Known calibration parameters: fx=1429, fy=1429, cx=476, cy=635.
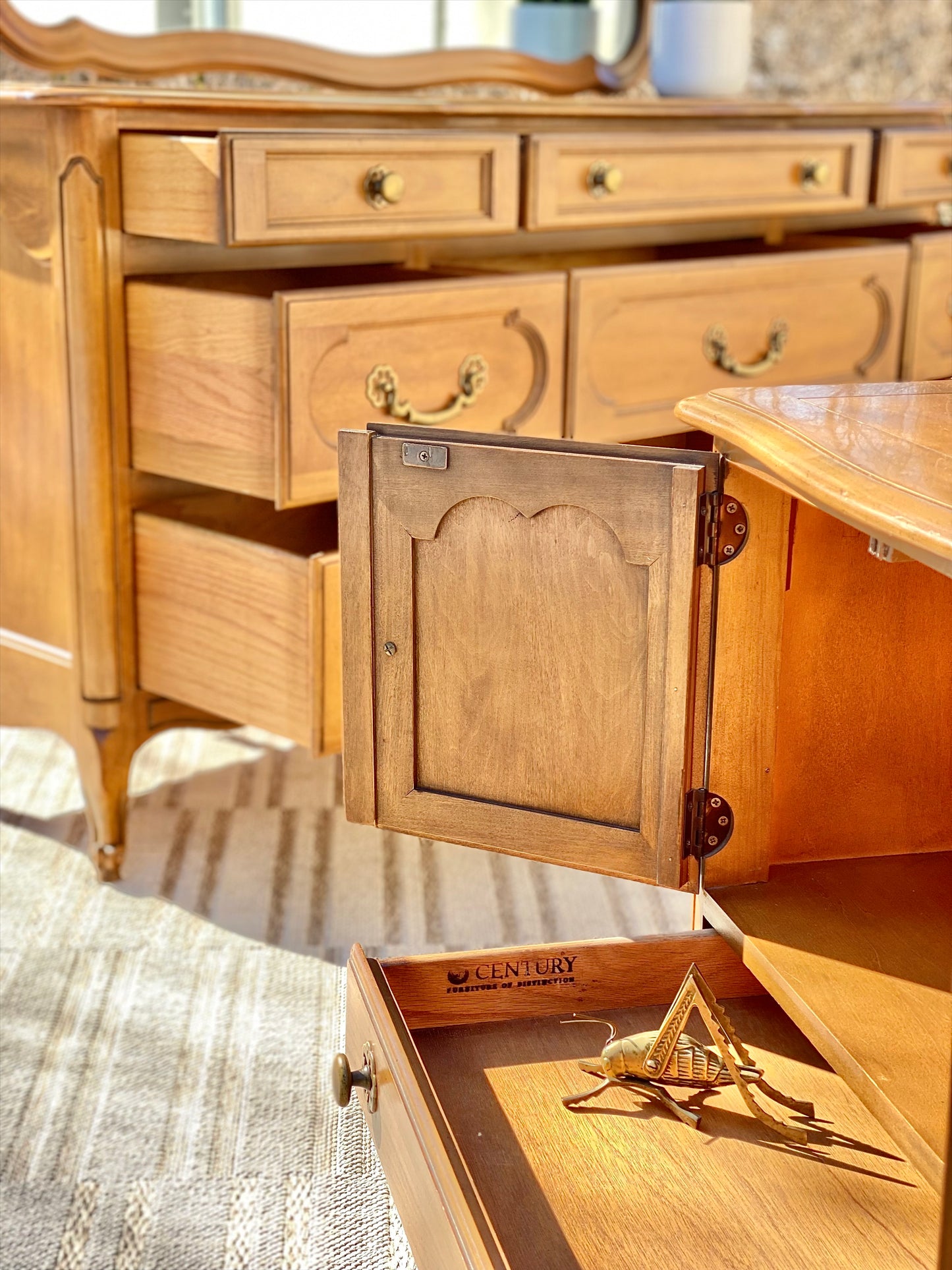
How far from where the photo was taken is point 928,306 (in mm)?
2217

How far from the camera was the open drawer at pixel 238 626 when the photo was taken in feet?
4.90

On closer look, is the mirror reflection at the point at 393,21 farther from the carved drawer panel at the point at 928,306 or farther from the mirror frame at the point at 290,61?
the carved drawer panel at the point at 928,306

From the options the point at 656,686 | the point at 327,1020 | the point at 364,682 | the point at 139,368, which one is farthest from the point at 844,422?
the point at 139,368

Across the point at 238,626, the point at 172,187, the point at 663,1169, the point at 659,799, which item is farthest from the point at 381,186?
the point at 663,1169

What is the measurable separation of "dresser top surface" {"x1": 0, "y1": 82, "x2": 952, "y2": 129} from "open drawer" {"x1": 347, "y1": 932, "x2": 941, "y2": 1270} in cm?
95

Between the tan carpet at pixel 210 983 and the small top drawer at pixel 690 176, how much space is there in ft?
2.69

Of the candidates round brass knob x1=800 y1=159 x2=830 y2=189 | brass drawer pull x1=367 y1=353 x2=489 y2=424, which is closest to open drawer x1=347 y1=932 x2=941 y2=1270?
brass drawer pull x1=367 y1=353 x2=489 y2=424

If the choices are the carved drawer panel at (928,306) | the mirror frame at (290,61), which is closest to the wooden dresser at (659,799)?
the mirror frame at (290,61)

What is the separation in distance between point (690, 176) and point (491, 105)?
307 mm

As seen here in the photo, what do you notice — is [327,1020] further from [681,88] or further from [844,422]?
[681,88]

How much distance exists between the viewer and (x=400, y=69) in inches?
85.0

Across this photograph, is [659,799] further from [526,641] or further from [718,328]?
[718,328]

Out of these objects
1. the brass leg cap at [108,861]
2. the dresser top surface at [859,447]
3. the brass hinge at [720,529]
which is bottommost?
the brass leg cap at [108,861]

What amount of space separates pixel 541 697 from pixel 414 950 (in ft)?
2.21
